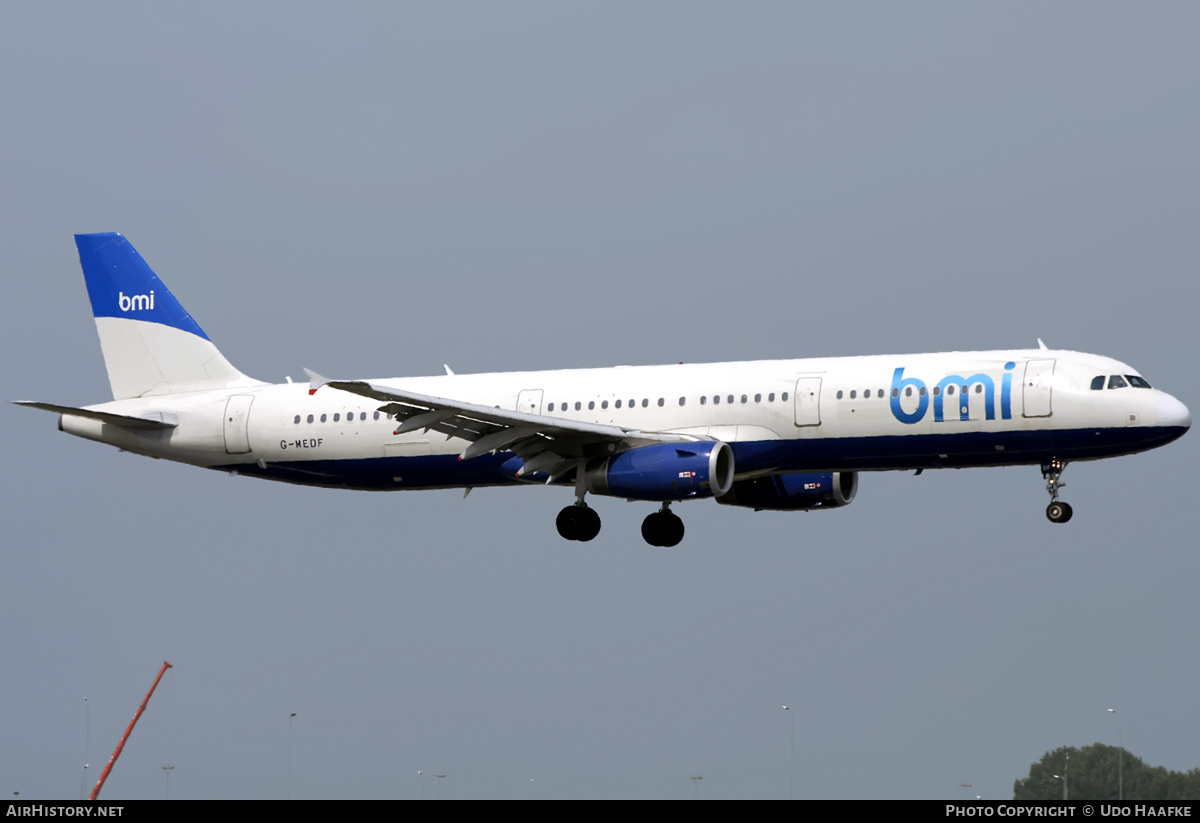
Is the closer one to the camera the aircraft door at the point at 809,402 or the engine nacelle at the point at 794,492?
the aircraft door at the point at 809,402

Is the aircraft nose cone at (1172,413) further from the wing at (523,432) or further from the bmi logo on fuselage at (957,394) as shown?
the wing at (523,432)

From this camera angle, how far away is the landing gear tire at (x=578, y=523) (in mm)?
51719

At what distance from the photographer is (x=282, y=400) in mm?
54625

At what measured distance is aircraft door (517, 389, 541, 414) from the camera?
51.7 meters

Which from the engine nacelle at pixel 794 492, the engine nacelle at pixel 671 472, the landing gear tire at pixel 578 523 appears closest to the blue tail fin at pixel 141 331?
the landing gear tire at pixel 578 523

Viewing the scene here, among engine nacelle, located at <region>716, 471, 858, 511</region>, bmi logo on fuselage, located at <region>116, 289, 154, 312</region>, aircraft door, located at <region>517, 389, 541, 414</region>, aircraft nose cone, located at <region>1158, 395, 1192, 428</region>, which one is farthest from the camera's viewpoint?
bmi logo on fuselage, located at <region>116, 289, 154, 312</region>

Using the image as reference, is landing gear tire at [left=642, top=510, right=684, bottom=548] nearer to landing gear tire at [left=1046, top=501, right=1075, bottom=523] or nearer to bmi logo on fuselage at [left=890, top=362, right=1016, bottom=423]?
bmi logo on fuselage at [left=890, top=362, right=1016, bottom=423]

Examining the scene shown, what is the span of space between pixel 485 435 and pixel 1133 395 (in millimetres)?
17170

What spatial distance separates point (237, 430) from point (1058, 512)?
24.1m

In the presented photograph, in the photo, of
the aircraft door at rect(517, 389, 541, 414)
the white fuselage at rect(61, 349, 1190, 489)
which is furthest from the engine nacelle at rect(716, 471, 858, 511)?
the aircraft door at rect(517, 389, 541, 414)

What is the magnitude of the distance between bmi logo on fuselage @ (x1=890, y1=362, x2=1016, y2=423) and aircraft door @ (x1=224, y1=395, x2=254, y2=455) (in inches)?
780

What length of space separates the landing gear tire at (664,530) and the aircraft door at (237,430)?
488 inches

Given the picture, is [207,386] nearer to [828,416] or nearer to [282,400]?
[282,400]
